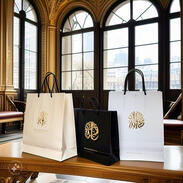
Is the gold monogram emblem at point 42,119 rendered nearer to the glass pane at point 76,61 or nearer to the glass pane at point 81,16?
the glass pane at point 76,61

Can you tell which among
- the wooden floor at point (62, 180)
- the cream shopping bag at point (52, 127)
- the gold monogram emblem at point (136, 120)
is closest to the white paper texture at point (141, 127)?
the gold monogram emblem at point (136, 120)

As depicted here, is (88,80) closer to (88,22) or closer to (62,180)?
(88,22)

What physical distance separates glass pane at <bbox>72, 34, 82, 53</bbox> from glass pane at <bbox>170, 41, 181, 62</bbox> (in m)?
2.40

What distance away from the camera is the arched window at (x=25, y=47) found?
181 inches

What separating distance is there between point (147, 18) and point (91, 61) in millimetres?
1735

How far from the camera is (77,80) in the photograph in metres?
5.37

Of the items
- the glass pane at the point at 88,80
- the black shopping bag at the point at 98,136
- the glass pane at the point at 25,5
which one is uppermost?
the glass pane at the point at 25,5

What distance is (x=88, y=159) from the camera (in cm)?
82

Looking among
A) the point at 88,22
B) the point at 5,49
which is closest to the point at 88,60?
the point at 88,22

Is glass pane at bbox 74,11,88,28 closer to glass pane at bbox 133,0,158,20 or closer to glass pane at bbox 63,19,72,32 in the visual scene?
glass pane at bbox 63,19,72,32

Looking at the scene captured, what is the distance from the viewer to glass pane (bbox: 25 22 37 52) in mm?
4883

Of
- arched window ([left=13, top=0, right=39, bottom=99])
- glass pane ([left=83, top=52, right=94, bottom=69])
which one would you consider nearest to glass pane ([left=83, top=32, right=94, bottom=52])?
glass pane ([left=83, top=52, right=94, bottom=69])

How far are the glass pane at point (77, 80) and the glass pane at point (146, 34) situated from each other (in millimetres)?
1789

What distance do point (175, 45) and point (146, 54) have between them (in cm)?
64
